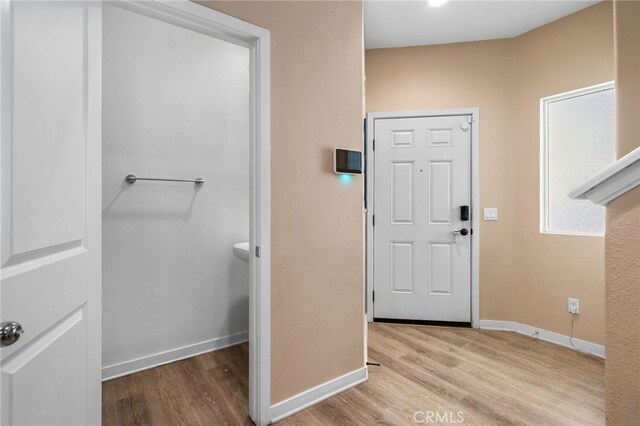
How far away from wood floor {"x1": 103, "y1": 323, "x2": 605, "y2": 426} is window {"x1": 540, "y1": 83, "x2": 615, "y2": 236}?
106 centimetres

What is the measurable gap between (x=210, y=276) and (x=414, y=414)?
1682 millimetres

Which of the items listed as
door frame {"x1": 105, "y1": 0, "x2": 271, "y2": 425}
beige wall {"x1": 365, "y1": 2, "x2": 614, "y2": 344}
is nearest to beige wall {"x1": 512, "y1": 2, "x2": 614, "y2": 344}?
beige wall {"x1": 365, "y1": 2, "x2": 614, "y2": 344}

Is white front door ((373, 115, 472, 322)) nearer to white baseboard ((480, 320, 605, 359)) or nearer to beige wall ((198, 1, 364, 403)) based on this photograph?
white baseboard ((480, 320, 605, 359))

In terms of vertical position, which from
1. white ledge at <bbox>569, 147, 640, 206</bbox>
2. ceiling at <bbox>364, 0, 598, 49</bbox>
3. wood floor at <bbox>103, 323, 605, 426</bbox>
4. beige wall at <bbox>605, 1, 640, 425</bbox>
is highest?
ceiling at <bbox>364, 0, 598, 49</bbox>

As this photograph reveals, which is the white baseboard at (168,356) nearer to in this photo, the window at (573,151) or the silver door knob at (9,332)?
the silver door knob at (9,332)

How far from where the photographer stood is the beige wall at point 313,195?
1.70 metres

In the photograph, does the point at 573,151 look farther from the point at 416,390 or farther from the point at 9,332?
the point at 9,332

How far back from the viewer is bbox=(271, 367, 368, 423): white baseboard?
67.2 inches

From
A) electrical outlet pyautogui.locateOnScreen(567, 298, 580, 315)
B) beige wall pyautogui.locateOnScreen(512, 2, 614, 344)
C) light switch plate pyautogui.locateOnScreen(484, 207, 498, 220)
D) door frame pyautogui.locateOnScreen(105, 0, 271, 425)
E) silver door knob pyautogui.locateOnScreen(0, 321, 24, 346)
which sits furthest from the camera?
light switch plate pyautogui.locateOnScreen(484, 207, 498, 220)

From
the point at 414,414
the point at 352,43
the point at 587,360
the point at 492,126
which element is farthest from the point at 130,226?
the point at 587,360

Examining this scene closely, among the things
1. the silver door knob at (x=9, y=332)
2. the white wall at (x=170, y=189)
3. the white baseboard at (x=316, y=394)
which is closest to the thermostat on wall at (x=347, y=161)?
the white wall at (x=170, y=189)

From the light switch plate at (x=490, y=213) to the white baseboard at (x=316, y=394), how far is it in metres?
1.87

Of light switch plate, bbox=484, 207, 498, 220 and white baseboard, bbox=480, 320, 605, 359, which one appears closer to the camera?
white baseboard, bbox=480, 320, 605, 359

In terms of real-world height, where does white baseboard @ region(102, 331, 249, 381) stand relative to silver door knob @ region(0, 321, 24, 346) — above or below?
below
